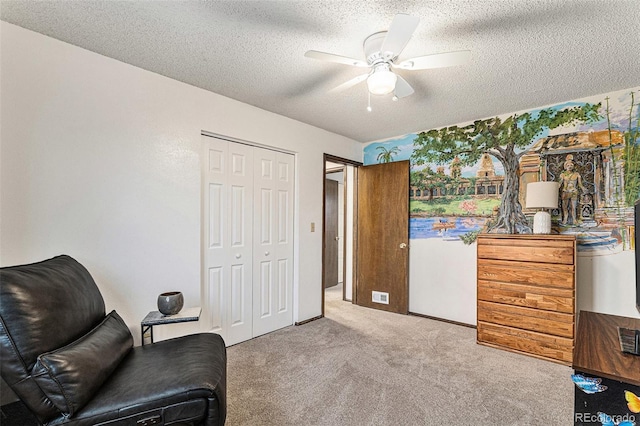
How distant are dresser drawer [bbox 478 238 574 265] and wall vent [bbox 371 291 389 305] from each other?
4.93ft

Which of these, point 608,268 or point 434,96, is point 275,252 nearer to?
point 434,96

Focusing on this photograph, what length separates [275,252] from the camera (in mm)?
3381

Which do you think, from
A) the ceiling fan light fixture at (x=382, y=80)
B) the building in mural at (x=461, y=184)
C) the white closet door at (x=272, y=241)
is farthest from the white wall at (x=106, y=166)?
the building in mural at (x=461, y=184)

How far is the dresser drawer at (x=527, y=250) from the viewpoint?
2.56 meters

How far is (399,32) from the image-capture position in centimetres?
153

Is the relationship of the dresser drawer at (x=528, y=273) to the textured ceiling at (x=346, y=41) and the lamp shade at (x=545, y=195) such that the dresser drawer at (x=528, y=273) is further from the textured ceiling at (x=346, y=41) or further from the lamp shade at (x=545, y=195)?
the textured ceiling at (x=346, y=41)

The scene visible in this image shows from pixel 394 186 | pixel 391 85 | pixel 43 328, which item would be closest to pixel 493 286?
pixel 394 186

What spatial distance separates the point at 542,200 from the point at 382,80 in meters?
2.01

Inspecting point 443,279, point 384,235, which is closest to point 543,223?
point 443,279

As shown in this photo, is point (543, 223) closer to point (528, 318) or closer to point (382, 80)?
point (528, 318)

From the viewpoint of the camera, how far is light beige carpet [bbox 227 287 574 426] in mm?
1897

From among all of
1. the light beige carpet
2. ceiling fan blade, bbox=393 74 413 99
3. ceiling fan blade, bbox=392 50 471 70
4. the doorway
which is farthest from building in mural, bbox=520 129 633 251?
ceiling fan blade, bbox=392 50 471 70

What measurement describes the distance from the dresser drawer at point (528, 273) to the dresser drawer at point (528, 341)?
45 cm

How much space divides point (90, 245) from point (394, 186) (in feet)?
10.9
